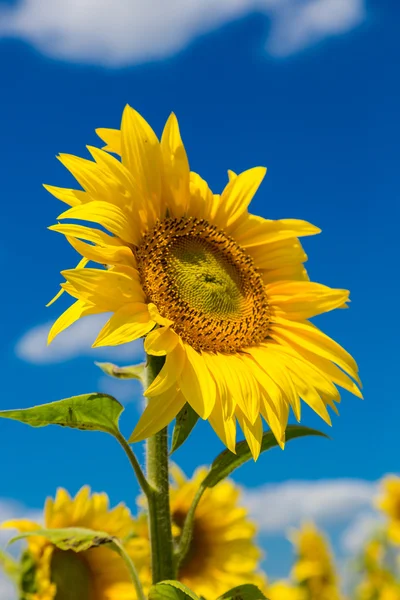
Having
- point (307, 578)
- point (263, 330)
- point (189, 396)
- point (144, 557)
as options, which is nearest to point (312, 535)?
point (307, 578)

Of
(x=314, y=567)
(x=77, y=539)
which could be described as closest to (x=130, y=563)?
(x=77, y=539)

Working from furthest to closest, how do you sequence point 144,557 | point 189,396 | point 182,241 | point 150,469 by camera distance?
point 144,557
point 182,241
point 150,469
point 189,396

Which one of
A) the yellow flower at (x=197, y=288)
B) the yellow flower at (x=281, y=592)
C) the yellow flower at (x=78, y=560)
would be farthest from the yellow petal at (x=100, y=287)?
the yellow flower at (x=281, y=592)

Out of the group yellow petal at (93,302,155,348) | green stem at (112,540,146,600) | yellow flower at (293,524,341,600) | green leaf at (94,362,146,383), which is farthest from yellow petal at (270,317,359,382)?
yellow flower at (293,524,341,600)

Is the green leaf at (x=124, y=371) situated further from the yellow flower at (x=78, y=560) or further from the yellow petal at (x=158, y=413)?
the yellow flower at (x=78, y=560)

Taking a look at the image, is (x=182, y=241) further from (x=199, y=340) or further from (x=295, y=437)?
(x=295, y=437)

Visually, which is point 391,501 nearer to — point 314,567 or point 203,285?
point 314,567

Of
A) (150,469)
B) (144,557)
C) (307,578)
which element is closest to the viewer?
(150,469)
